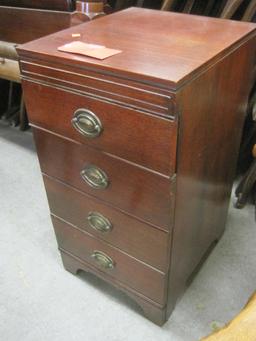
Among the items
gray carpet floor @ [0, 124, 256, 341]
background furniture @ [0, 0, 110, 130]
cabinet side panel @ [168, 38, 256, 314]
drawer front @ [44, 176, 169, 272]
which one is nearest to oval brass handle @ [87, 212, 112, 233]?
drawer front @ [44, 176, 169, 272]

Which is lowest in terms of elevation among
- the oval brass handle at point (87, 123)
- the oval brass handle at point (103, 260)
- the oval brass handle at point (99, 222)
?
the oval brass handle at point (103, 260)

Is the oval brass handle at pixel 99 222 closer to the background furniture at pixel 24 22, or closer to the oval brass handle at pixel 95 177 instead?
the oval brass handle at pixel 95 177

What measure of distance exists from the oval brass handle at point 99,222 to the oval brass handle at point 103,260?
0.32ft

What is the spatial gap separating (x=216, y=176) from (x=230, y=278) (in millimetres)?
393

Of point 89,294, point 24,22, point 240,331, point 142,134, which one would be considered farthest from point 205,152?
point 24,22

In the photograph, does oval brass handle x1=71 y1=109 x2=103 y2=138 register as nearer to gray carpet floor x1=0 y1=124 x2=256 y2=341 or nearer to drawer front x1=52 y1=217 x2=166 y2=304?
drawer front x1=52 y1=217 x2=166 y2=304

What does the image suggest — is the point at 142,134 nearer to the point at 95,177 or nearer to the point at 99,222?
the point at 95,177

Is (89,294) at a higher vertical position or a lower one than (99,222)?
lower

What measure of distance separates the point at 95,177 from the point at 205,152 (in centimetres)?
24

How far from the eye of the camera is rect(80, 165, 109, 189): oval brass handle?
0.71m

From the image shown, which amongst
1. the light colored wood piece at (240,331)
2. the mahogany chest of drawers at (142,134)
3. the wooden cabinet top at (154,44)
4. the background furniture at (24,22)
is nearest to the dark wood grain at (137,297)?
the mahogany chest of drawers at (142,134)

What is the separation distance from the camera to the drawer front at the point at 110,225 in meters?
0.73

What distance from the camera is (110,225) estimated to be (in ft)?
2.60

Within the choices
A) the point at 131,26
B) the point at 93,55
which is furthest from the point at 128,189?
the point at 131,26
